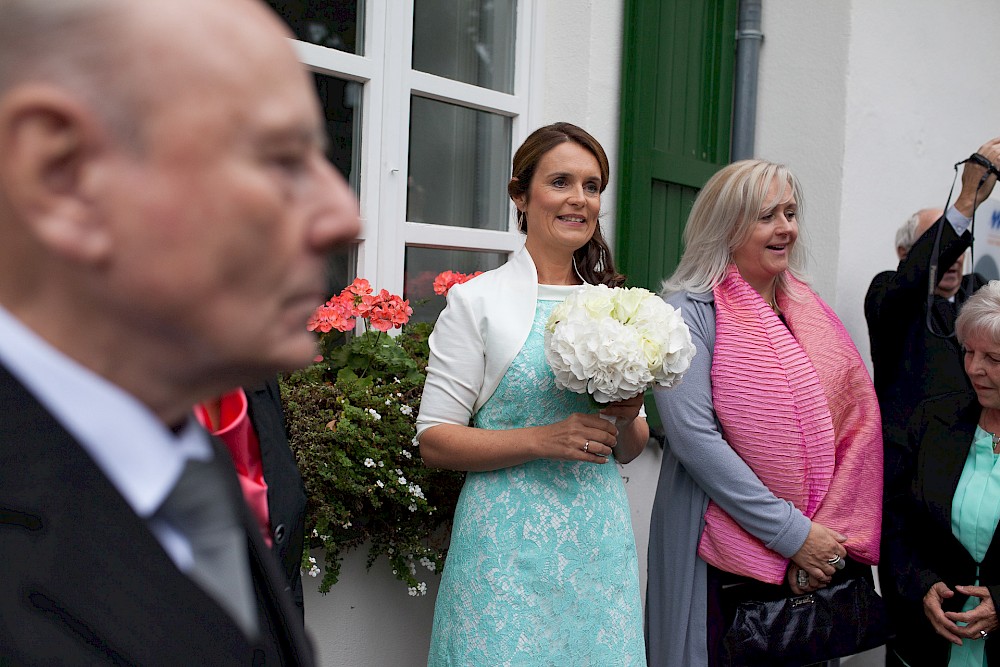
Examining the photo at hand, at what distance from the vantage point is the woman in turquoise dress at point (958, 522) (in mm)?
2734

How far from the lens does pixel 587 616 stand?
2.29 metres

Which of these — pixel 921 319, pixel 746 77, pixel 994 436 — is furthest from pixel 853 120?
pixel 994 436

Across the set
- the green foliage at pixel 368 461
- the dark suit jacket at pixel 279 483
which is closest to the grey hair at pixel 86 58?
the dark suit jacket at pixel 279 483

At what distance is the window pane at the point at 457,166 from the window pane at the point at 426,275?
13cm

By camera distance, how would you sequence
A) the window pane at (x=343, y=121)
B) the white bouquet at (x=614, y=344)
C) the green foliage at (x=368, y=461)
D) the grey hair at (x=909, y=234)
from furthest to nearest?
the grey hair at (x=909, y=234) < the window pane at (x=343, y=121) < the green foliage at (x=368, y=461) < the white bouquet at (x=614, y=344)

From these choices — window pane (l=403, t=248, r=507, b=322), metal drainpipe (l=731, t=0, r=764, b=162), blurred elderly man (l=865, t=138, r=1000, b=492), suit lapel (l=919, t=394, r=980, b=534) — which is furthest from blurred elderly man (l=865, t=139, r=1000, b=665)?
window pane (l=403, t=248, r=507, b=322)

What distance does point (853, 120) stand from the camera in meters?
4.80

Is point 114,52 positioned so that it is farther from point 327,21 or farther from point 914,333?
point 914,333

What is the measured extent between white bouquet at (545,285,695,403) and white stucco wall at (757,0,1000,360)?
120 inches

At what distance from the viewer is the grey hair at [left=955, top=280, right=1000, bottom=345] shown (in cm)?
280

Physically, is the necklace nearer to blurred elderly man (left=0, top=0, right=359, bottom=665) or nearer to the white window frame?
the white window frame

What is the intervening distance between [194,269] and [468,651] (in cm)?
202

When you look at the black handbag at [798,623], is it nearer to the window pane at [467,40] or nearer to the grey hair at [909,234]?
the grey hair at [909,234]

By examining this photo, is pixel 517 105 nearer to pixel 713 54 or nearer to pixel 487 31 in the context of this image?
pixel 487 31
